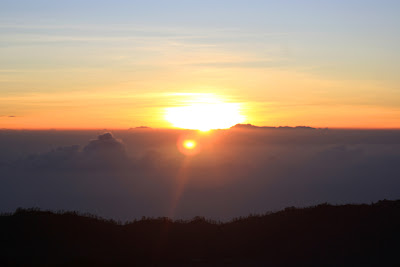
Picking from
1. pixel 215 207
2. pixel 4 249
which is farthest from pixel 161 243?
pixel 215 207

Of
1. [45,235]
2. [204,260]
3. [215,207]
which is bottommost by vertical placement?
[204,260]

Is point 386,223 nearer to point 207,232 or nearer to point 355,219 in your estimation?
point 355,219

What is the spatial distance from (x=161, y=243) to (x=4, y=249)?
18.9 feet

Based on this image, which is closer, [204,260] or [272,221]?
[204,260]

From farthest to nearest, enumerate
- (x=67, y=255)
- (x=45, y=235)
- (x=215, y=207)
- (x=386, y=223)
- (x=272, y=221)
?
(x=215, y=207) < (x=272, y=221) < (x=386, y=223) < (x=45, y=235) < (x=67, y=255)

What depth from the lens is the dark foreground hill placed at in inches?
672

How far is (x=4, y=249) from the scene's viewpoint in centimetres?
1695

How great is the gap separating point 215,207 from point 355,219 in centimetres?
16996

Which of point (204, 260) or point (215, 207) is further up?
point (215, 207)

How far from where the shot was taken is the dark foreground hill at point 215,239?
17062 mm

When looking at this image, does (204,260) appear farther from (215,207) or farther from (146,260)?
(215,207)

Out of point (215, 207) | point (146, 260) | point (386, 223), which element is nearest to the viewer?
point (146, 260)

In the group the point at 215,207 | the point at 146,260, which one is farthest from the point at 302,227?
the point at 215,207

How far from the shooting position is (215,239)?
20453mm
